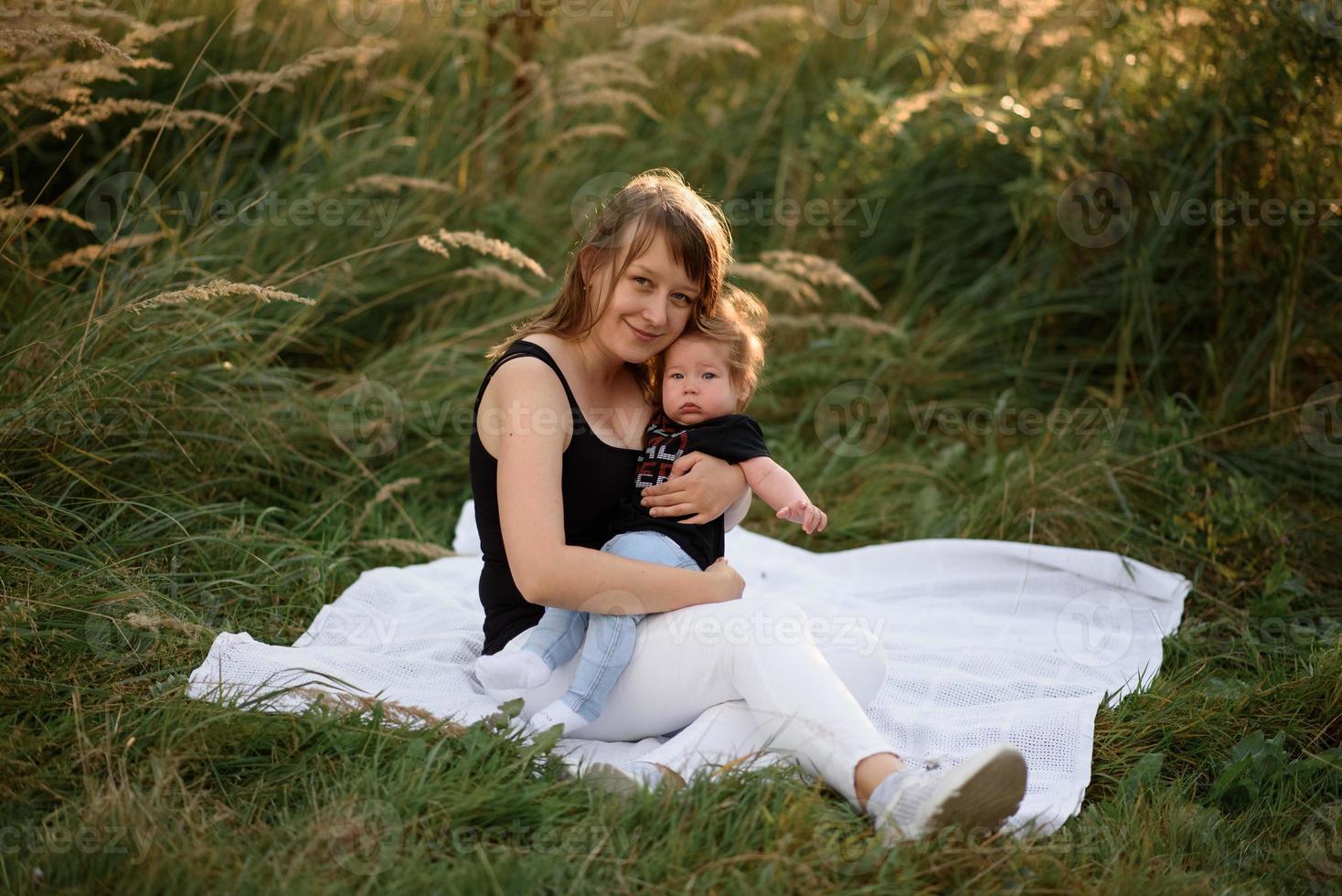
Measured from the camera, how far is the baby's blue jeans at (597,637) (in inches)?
84.7

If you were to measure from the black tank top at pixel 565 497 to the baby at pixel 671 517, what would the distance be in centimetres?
4

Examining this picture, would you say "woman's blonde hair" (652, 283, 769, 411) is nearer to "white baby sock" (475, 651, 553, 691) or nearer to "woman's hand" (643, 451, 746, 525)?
"woman's hand" (643, 451, 746, 525)

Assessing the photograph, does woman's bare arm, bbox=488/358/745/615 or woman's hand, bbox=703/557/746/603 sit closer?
woman's bare arm, bbox=488/358/745/615

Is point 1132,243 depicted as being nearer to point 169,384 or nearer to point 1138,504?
point 1138,504

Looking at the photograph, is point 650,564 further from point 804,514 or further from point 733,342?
point 733,342

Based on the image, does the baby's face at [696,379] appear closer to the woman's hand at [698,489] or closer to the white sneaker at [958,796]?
the woman's hand at [698,489]

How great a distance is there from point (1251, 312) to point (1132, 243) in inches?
19.4

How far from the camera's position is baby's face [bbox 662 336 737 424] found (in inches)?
93.0

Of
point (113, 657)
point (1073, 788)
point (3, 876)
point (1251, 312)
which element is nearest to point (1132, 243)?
point (1251, 312)

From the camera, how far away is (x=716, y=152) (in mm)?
4992

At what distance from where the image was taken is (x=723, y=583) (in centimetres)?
221

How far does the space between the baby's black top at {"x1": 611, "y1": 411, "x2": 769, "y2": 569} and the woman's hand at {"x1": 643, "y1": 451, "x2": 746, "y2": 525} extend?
0.02 m

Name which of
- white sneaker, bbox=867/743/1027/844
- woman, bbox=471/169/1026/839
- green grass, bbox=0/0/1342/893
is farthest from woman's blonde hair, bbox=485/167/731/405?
white sneaker, bbox=867/743/1027/844

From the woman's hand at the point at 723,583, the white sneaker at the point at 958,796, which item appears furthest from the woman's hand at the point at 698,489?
the white sneaker at the point at 958,796
